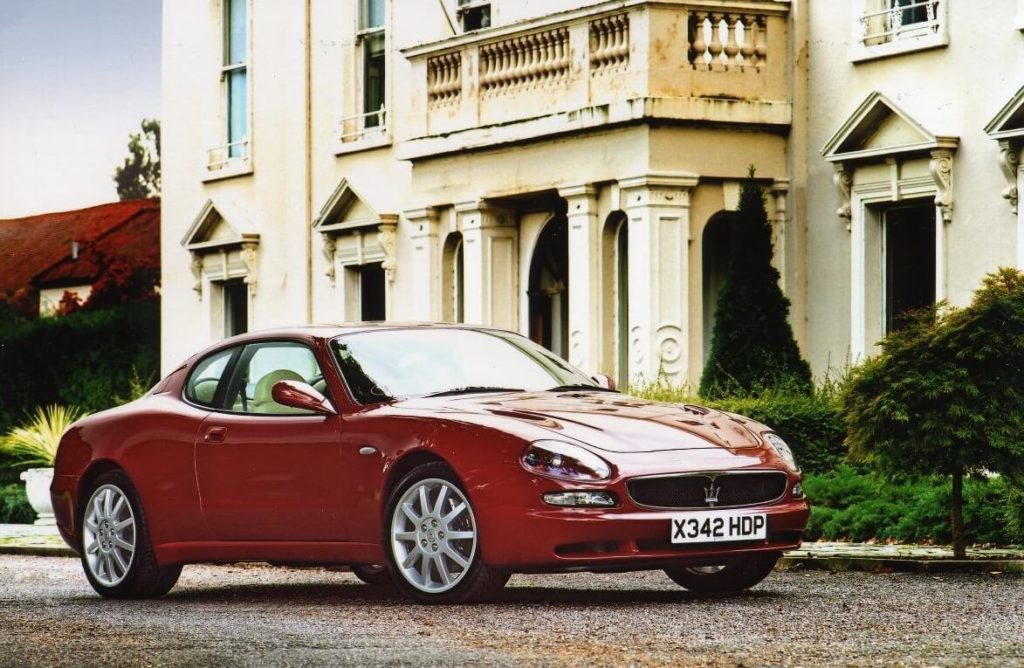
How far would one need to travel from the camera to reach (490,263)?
25.4 m

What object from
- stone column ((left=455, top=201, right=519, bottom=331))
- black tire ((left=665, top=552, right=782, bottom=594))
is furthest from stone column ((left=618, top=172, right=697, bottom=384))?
black tire ((left=665, top=552, right=782, bottom=594))

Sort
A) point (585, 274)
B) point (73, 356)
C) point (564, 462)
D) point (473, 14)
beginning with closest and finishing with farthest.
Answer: point (564, 462), point (585, 274), point (473, 14), point (73, 356)

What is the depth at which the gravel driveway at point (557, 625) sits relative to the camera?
29.2ft

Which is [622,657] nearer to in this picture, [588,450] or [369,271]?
[588,450]

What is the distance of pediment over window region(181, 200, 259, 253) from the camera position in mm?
31438

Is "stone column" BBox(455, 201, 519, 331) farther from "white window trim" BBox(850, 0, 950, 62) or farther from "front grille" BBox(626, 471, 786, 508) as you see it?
"front grille" BBox(626, 471, 786, 508)

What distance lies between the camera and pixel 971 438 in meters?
13.7

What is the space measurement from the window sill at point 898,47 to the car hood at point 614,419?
9.19m

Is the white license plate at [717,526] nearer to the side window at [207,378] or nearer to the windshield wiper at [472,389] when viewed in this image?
the windshield wiper at [472,389]

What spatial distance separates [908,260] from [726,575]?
9734mm

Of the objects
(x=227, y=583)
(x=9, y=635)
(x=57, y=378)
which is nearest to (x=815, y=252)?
(x=227, y=583)

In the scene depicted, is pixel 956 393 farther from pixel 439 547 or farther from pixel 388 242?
pixel 388 242

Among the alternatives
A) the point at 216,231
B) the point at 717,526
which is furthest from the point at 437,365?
the point at 216,231

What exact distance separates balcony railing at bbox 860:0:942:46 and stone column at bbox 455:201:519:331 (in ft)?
18.2
